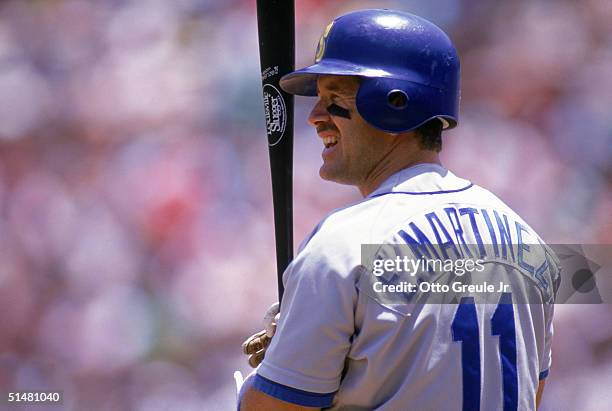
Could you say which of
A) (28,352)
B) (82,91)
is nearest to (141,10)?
(82,91)

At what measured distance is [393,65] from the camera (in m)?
1.79

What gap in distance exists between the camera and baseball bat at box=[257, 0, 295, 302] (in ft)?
7.30

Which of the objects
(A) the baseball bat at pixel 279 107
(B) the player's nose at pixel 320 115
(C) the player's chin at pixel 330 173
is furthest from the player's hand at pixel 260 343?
(B) the player's nose at pixel 320 115

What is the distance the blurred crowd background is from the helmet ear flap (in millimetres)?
1943

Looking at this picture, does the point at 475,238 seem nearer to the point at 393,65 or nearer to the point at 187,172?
the point at 393,65

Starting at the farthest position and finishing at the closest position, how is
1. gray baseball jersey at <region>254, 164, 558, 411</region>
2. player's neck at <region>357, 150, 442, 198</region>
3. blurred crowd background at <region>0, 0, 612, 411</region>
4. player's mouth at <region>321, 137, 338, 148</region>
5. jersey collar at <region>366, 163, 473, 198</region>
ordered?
blurred crowd background at <region>0, 0, 612, 411</region> < player's mouth at <region>321, 137, 338, 148</region> < player's neck at <region>357, 150, 442, 198</region> < jersey collar at <region>366, 163, 473, 198</region> < gray baseball jersey at <region>254, 164, 558, 411</region>

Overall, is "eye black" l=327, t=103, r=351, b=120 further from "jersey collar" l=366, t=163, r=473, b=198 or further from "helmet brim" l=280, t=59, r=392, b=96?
"jersey collar" l=366, t=163, r=473, b=198

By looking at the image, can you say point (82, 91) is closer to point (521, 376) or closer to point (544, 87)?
point (544, 87)

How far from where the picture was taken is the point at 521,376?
160cm

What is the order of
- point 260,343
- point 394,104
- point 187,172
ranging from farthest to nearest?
point 187,172, point 260,343, point 394,104

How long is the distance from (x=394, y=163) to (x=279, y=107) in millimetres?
594

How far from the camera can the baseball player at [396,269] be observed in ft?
4.89

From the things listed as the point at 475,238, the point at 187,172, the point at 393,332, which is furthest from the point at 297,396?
the point at 187,172
